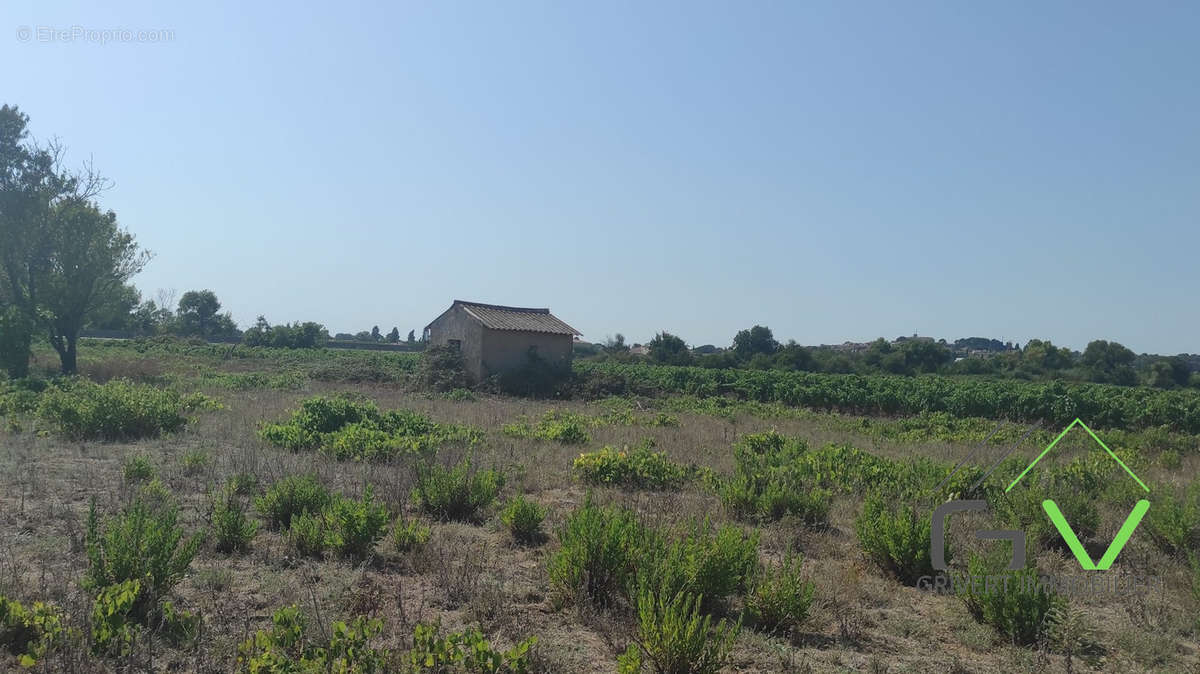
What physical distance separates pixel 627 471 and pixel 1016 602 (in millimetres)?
5316

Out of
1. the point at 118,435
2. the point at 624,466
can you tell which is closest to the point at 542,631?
the point at 624,466

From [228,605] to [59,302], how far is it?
27558 millimetres

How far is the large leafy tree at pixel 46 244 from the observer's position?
86.4 feet

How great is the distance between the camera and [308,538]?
19.2 ft

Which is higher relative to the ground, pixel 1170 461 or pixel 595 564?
pixel 1170 461

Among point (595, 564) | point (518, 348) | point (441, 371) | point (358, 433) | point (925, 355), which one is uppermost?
point (925, 355)

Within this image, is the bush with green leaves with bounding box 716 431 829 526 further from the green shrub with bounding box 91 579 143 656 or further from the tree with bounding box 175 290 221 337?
the tree with bounding box 175 290 221 337

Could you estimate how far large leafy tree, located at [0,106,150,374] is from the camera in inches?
1037

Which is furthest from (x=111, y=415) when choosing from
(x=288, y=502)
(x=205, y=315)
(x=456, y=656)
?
(x=205, y=315)

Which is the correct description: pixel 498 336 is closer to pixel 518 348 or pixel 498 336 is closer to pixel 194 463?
pixel 518 348

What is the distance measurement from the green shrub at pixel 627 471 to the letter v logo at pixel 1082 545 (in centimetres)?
401

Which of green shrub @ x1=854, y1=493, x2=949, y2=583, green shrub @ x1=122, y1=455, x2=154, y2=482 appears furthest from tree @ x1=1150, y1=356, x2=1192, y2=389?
green shrub @ x1=122, y1=455, x2=154, y2=482

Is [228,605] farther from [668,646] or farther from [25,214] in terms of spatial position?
[25,214]

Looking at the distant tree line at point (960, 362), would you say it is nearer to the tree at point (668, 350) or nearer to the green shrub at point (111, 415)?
the tree at point (668, 350)
